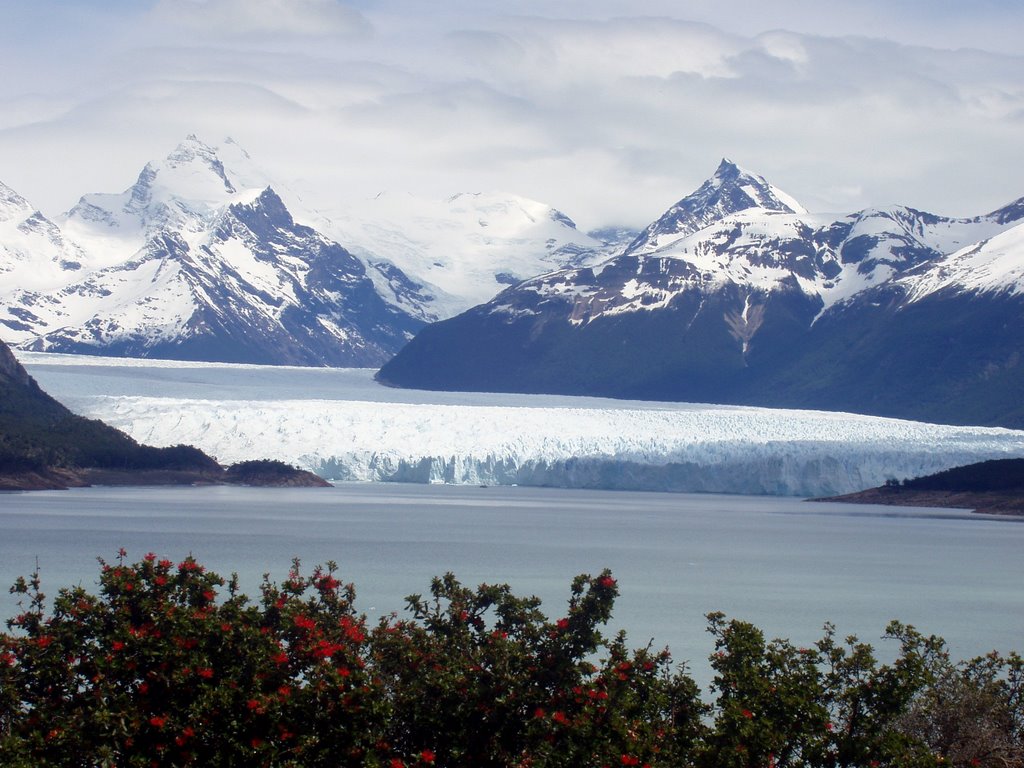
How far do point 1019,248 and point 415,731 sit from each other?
593ft

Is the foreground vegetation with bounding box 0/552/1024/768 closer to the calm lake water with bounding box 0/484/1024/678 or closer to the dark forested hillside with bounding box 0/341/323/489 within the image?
the calm lake water with bounding box 0/484/1024/678

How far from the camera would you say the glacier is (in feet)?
325

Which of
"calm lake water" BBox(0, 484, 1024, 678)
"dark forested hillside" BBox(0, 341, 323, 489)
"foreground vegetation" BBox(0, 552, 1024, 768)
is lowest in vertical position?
"calm lake water" BBox(0, 484, 1024, 678)

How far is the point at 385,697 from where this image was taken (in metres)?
16.9

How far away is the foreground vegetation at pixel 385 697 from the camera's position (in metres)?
15.3

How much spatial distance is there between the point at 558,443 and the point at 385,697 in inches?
3263

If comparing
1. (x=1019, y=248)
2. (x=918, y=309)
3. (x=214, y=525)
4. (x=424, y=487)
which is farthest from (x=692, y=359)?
(x=214, y=525)

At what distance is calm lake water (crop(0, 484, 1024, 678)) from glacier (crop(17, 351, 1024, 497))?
2186 millimetres

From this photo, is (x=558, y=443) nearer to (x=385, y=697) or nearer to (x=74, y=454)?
(x=74, y=454)

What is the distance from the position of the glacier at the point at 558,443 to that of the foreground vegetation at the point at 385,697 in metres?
80.1

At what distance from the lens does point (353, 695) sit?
15391 mm

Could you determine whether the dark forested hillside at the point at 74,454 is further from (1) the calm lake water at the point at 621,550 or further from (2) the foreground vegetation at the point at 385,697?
(2) the foreground vegetation at the point at 385,697

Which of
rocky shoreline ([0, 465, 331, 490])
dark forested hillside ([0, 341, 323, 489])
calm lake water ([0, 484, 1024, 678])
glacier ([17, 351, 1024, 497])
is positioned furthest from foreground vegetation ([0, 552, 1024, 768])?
rocky shoreline ([0, 465, 331, 490])

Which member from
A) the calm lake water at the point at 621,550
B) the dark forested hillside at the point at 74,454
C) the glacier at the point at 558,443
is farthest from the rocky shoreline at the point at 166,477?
the glacier at the point at 558,443
